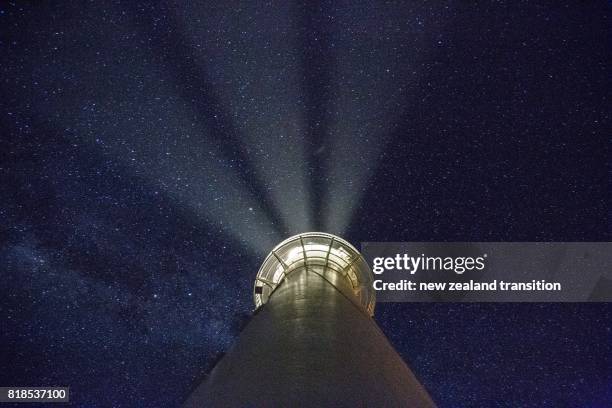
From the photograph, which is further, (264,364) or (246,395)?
(264,364)

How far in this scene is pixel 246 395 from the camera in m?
2.50

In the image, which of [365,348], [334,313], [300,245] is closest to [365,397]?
[365,348]

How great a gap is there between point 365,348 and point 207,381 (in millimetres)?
924

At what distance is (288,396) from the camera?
2383 mm

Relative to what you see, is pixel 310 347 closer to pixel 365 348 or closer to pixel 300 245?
pixel 365 348

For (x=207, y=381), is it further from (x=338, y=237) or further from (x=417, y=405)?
(x=338, y=237)

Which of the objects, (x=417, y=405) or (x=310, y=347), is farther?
(x=310, y=347)

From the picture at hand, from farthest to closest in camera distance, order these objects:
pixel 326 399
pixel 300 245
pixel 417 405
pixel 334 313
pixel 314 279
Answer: pixel 300 245 < pixel 314 279 < pixel 334 313 < pixel 417 405 < pixel 326 399

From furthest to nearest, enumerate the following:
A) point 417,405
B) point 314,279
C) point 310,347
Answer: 1. point 314,279
2. point 310,347
3. point 417,405

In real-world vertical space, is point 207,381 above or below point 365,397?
above

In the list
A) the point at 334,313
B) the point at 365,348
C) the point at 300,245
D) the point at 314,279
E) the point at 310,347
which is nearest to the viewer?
the point at 310,347

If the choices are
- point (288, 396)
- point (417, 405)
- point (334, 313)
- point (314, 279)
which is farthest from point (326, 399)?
point (314, 279)

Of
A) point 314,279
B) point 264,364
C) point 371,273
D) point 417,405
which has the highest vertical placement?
point 371,273

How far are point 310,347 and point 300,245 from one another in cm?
745
